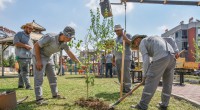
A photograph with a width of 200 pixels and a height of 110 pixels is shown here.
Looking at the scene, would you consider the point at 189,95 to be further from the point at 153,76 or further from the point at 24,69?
the point at 24,69

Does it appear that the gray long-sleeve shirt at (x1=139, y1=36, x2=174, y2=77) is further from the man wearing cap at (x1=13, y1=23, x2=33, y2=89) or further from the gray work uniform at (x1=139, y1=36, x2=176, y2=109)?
the man wearing cap at (x1=13, y1=23, x2=33, y2=89)

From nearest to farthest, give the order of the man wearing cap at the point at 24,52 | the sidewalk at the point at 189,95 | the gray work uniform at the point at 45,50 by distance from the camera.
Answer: the gray work uniform at the point at 45,50, the sidewalk at the point at 189,95, the man wearing cap at the point at 24,52

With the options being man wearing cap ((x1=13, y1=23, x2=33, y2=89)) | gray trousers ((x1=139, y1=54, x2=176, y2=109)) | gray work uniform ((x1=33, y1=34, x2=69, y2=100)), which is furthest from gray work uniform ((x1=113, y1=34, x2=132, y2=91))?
man wearing cap ((x1=13, y1=23, x2=33, y2=89))

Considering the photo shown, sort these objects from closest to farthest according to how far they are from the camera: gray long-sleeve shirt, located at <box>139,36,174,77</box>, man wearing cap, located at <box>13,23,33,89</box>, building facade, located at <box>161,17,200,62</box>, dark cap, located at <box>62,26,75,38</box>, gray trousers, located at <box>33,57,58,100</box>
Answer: gray long-sleeve shirt, located at <box>139,36,174,77</box>, dark cap, located at <box>62,26,75,38</box>, gray trousers, located at <box>33,57,58,100</box>, man wearing cap, located at <box>13,23,33,89</box>, building facade, located at <box>161,17,200,62</box>

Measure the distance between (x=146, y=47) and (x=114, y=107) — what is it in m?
1.33

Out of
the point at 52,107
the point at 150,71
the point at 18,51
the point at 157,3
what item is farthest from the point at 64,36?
the point at 157,3

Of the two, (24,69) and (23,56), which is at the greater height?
(23,56)

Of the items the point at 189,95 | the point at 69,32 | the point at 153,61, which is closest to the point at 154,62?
the point at 153,61

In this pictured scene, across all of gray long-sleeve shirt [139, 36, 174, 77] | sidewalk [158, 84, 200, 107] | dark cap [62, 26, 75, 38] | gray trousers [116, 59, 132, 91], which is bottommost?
sidewalk [158, 84, 200, 107]

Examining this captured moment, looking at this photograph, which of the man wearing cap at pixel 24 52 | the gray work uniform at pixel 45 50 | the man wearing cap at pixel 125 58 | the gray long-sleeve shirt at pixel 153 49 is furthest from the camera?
the man wearing cap at pixel 24 52

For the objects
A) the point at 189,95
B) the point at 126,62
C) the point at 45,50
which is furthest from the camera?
the point at 189,95

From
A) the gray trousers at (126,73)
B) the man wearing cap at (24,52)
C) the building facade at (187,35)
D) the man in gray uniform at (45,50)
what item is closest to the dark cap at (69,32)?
the man in gray uniform at (45,50)

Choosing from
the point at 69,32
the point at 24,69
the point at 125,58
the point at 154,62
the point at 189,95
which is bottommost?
the point at 189,95

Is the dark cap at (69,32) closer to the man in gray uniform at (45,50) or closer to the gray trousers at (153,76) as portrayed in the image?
the man in gray uniform at (45,50)
